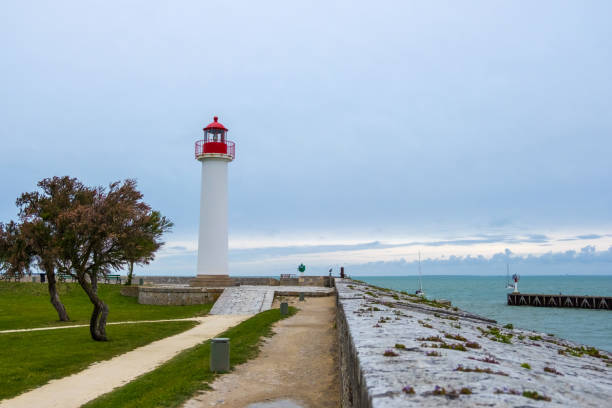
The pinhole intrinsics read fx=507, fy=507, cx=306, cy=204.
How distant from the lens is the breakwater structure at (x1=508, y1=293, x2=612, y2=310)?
68.1 metres

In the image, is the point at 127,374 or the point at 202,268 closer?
the point at 127,374

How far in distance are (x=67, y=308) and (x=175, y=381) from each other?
1054 inches

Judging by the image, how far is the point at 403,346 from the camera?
663cm

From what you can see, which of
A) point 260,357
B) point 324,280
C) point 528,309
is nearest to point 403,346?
point 260,357

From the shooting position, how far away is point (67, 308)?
3472 centimetres

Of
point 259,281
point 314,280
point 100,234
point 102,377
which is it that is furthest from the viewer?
point 259,281

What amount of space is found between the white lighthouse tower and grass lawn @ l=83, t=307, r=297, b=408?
64.3 ft

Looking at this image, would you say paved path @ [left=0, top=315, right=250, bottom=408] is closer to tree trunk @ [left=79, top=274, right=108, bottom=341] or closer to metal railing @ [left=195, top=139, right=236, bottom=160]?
tree trunk @ [left=79, top=274, right=108, bottom=341]

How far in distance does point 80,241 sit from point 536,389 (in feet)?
61.8

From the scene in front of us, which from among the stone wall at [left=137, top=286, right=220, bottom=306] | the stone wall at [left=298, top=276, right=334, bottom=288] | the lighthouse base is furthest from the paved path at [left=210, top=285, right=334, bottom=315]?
the stone wall at [left=298, top=276, right=334, bottom=288]

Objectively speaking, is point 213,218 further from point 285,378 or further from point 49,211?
point 285,378

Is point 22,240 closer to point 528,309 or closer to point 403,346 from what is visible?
point 403,346

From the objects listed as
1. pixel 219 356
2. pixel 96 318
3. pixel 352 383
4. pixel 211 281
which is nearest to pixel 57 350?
pixel 96 318

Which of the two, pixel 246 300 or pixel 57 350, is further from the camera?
pixel 246 300
